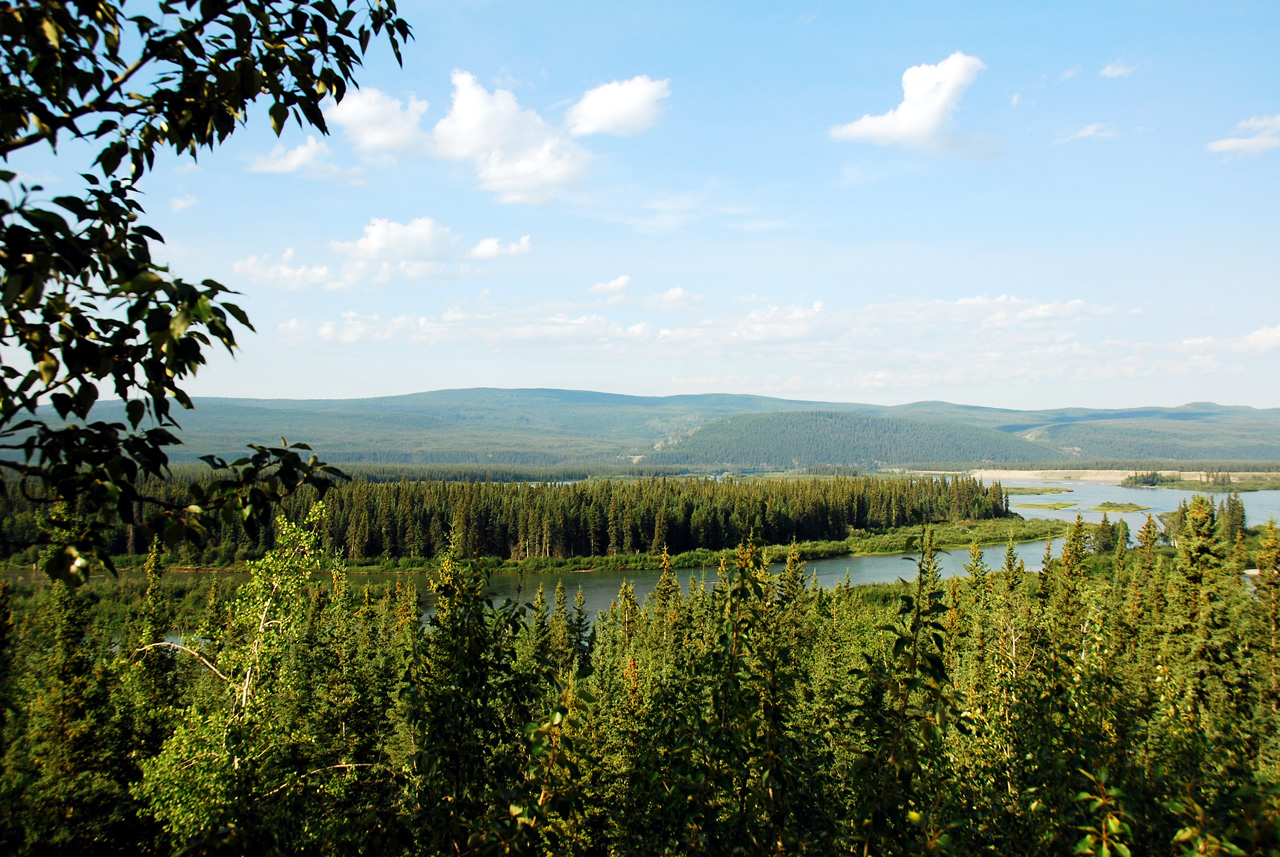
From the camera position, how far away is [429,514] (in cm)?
7238

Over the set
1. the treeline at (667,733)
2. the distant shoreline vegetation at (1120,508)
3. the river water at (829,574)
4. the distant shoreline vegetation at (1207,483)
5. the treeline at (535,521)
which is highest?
the treeline at (667,733)

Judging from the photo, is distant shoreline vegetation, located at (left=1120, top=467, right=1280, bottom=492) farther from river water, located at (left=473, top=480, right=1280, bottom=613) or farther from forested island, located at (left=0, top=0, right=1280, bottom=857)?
forested island, located at (left=0, top=0, right=1280, bottom=857)

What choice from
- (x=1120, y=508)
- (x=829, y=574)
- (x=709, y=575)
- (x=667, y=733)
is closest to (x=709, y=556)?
(x=709, y=575)

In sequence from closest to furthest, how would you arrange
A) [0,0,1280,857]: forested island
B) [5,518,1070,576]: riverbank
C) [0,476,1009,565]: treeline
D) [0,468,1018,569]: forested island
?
[0,0,1280,857]: forested island
[5,518,1070,576]: riverbank
[0,468,1018,569]: forested island
[0,476,1009,565]: treeline

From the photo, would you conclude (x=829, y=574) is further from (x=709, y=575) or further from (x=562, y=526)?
(x=562, y=526)

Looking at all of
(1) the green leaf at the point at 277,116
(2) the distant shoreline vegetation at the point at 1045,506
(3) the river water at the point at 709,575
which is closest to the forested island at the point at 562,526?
(3) the river water at the point at 709,575

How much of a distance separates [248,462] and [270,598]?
32.3 ft

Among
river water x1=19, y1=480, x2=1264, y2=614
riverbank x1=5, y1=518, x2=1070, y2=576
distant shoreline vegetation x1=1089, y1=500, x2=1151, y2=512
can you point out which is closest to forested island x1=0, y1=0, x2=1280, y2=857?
river water x1=19, y1=480, x2=1264, y2=614

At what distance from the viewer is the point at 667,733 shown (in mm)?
4836

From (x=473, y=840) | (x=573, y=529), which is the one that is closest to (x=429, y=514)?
(x=573, y=529)

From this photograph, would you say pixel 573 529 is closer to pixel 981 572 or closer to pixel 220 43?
pixel 981 572

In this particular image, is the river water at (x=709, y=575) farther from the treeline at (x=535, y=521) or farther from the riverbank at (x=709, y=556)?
the treeline at (x=535, y=521)

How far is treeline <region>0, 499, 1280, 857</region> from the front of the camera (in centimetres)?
365

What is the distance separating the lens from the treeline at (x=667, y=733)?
3646 millimetres
